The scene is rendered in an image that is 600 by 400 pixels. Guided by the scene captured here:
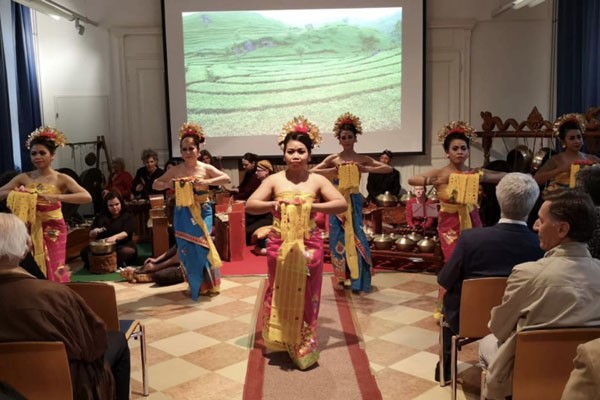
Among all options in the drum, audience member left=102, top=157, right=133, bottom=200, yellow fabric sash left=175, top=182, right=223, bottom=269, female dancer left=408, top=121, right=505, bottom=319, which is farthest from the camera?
audience member left=102, top=157, right=133, bottom=200

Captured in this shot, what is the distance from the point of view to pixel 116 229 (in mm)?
6801

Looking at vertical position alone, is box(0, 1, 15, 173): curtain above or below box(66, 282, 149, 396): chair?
above

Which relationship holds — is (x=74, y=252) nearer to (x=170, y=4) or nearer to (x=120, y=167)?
(x=120, y=167)

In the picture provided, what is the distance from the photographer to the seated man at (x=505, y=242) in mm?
3062

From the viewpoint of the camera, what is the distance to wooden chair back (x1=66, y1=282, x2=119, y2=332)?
299 cm

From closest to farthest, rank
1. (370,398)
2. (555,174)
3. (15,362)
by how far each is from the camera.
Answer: (15,362) → (370,398) → (555,174)

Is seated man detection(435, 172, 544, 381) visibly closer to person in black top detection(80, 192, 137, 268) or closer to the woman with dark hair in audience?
person in black top detection(80, 192, 137, 268)

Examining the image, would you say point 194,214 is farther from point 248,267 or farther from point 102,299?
point 102,299

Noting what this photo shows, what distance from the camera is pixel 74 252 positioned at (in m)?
7.36

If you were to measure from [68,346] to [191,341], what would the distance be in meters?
2.13

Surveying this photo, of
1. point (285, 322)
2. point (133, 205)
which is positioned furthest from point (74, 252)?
point (285, 322)

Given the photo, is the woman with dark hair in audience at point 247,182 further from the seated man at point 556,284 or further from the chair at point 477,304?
the seated man at point 556,284

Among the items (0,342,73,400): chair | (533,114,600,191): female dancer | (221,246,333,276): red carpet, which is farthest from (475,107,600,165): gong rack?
(0,342,73,400): chair

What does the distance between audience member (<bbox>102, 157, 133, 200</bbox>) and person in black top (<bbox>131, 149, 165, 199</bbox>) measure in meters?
0.19
